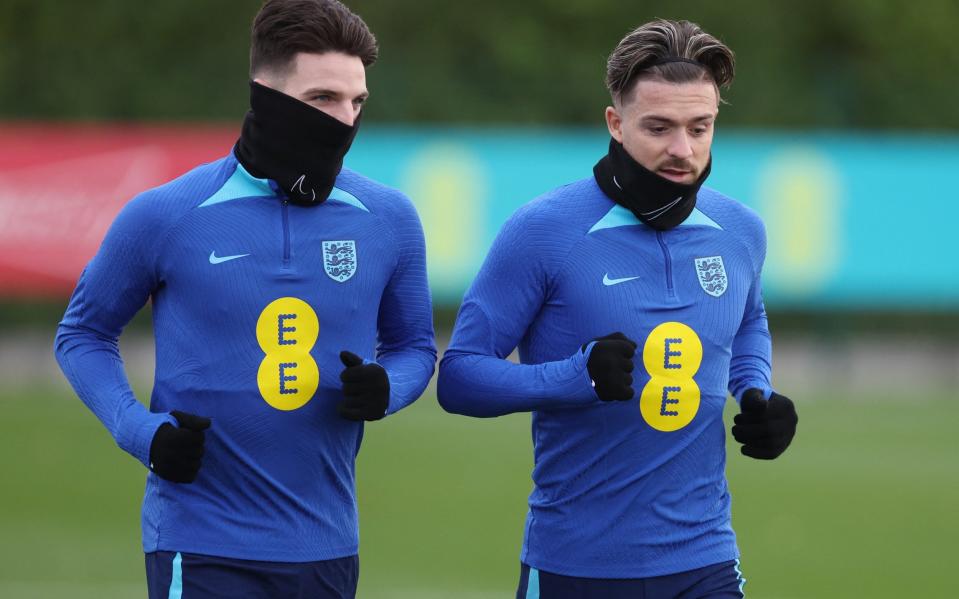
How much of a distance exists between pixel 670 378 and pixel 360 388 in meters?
0.83

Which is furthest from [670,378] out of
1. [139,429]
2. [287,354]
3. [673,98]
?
[139,429]

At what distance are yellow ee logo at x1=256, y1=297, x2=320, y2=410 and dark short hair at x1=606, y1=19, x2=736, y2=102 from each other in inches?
41.6

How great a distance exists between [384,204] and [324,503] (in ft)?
2.64

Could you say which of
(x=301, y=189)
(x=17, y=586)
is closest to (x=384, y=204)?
(x=301, y=189)

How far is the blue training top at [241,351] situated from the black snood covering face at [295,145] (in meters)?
0.06

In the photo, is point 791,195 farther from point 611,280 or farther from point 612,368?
point 612,368

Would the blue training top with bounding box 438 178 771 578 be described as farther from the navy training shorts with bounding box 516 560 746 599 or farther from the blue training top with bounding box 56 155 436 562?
the blue training top with bounding box 56 155 436 562

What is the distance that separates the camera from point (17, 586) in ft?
27.9

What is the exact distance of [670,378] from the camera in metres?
4.37

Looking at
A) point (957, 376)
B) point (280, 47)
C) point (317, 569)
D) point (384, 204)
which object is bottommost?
point (317, 569)

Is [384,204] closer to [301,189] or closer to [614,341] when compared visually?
[301,189]

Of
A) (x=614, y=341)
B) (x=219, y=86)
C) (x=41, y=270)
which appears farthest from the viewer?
(x=219, y=86)

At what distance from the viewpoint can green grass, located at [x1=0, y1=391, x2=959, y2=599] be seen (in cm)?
901

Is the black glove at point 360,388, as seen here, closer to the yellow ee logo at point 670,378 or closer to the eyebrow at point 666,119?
the yellow ee logo at point 670,378
